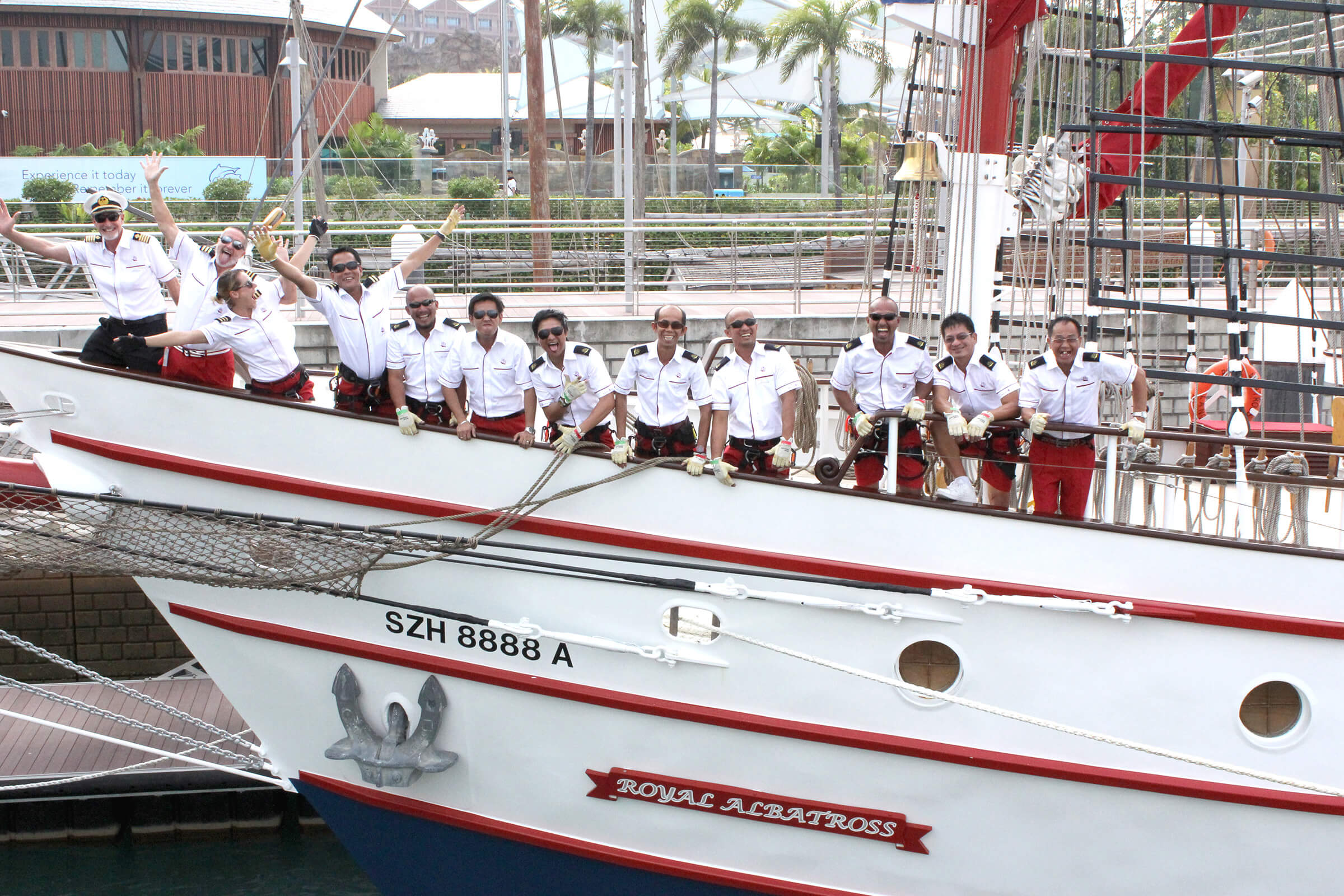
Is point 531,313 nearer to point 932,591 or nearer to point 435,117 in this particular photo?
point 932,591

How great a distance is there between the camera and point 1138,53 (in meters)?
5.97

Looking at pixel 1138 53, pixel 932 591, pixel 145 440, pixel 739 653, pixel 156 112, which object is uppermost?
pixel 156 112

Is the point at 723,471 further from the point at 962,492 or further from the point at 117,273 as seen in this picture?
the point at 117,273

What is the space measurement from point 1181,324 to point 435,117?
38.7 meters

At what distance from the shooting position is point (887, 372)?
5645mm

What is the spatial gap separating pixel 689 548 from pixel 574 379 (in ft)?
2.99

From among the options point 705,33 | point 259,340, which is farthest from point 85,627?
point 705,33

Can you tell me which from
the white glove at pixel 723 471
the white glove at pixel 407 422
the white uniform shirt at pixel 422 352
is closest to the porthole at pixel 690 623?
the white glove at pixel 723 471

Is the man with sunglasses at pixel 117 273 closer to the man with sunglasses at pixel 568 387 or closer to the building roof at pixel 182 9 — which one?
the man with sunglasses at pixel 568 387

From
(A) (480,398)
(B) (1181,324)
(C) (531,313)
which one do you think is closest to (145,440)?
(A) (480,398)

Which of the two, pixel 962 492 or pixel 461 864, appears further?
pixel 461 864

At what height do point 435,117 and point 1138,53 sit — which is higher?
point 435,117

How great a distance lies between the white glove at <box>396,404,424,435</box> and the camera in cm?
543

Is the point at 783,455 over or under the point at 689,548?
over
